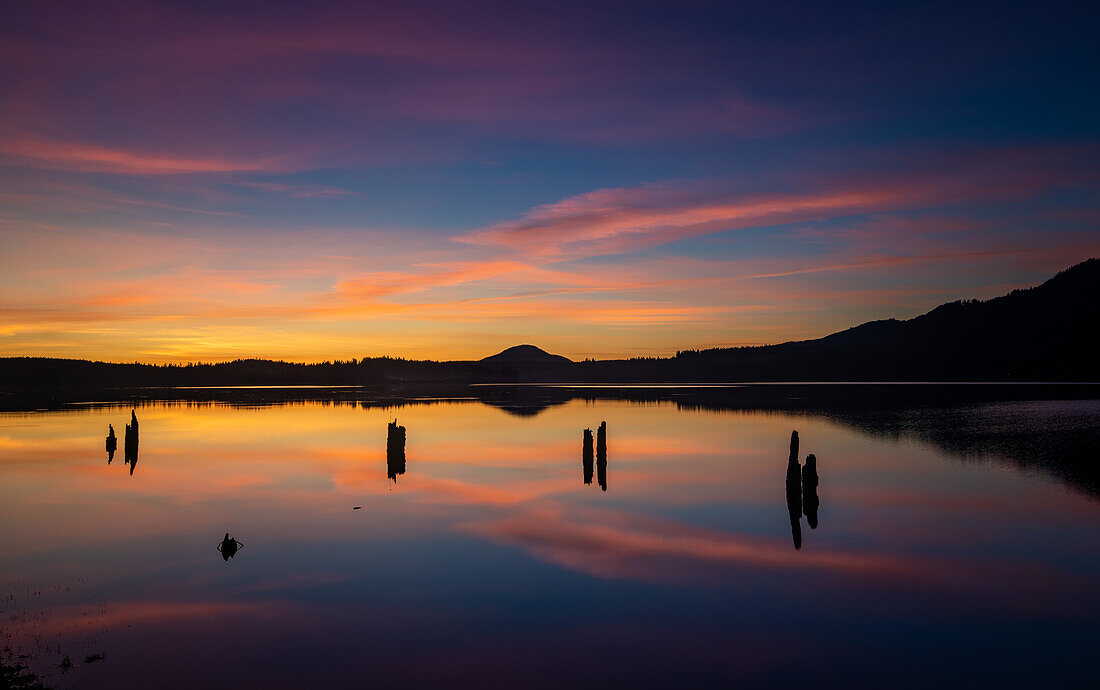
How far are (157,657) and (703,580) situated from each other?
12.3m

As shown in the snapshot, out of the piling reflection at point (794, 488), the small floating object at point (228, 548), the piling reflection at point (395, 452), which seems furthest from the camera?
the piling reflection at point (395, 452)

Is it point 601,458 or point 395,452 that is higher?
point 395,452

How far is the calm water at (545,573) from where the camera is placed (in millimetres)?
13070

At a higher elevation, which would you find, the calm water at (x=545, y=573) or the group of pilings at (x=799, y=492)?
the group of pilings at (x=799, y=492)

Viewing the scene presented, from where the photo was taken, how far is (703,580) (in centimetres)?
1848

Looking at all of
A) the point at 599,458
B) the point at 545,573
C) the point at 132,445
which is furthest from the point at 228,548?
the point at 132,445

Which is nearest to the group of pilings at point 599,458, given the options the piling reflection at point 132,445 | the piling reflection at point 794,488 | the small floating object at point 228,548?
the piling reflection at point 794,488

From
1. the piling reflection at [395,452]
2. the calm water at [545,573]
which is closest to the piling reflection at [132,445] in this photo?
the calm water at [545,573]

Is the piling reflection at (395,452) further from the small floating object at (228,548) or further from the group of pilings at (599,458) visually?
the small floating object at (228,548)

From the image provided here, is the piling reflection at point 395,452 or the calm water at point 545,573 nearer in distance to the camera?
the calm water at point 545,573

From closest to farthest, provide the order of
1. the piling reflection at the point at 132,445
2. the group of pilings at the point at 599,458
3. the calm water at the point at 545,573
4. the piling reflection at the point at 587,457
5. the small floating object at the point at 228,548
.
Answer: the calm water at the point at 545,573, the small floating object at the point at 228,548, the group of pilings at the point at 599,458, the piling reflection at the point at 587,457, the piling reflection at the point at 132,445

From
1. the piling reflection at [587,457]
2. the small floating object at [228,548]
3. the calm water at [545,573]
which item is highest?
the piling reflection at [587,457]

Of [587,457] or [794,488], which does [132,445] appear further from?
[794,488]

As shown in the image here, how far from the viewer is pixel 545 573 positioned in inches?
746
